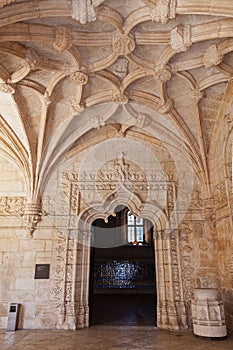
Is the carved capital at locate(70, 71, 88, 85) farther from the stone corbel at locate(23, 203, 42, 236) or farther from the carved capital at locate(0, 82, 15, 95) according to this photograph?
the stone corbel at locate(23, 203, 42, 236)

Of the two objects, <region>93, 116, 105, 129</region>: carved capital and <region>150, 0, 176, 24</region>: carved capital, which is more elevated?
<region>93, 116, 105, 129</region>: carved capital

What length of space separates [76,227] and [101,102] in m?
2.91

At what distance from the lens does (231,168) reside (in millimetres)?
5434

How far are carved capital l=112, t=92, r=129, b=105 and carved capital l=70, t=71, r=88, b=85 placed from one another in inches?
29.7

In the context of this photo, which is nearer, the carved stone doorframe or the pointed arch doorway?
the carved stone doorframe

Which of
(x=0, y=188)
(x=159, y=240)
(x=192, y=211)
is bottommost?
(x=159, y=240)

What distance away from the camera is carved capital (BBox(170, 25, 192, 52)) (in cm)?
397

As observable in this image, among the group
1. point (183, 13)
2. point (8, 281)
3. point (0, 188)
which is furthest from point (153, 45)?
point (8, 281)

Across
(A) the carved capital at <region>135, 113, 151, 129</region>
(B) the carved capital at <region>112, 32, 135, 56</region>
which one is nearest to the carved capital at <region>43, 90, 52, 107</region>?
(B) the carved capital at <region>112, 32, 135, 56</region>

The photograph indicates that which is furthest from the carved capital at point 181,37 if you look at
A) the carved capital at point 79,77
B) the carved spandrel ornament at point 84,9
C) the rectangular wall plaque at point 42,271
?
the rectangular wall plaque at point 42,271

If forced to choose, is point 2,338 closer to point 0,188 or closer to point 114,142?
point 0,188

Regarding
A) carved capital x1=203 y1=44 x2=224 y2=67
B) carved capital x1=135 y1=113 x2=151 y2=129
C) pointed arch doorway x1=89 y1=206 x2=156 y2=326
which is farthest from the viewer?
pointed arch doorway x1=89 y1=206 x2=156 y2=326

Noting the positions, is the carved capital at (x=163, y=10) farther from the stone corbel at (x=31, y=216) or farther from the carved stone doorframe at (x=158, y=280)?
the stone corbel at (x=31, y=216)

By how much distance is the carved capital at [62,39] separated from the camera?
399 cm
